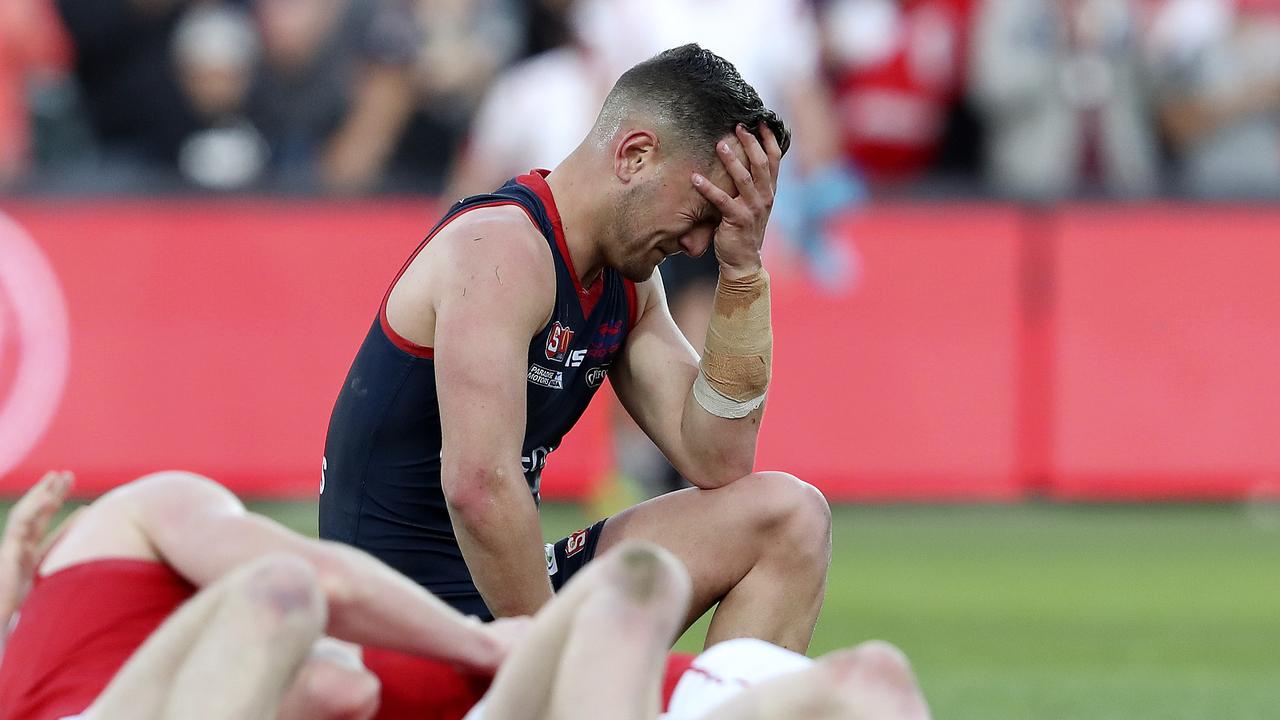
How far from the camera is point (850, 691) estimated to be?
311 centimetres

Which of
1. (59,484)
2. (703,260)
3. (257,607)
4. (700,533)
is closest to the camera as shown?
(257,607)

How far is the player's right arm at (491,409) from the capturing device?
4.21 m

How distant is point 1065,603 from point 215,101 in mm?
6224

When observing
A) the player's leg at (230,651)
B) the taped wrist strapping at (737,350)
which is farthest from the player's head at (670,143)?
the player's leg at (230,651)

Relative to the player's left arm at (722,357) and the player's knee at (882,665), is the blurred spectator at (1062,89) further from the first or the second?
the player's knee at (882,665)

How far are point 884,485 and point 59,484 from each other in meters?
7.20

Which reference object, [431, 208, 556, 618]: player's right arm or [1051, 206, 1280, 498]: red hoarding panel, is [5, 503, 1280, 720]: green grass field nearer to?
[1051, 206, 1280, 498]: red hoarding panel

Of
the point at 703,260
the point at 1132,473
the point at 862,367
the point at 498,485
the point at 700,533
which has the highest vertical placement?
the point at 498,485

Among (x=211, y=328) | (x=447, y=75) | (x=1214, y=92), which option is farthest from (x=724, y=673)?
(x=1214, y=92)

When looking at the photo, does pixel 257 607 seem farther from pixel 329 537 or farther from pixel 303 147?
pixel 303 147

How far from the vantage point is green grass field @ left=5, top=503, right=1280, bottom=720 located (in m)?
6.18

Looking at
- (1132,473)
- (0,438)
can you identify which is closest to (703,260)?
(1132,473)

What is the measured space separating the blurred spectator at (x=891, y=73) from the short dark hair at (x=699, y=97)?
7350mm

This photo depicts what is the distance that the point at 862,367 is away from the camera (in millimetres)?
10797
